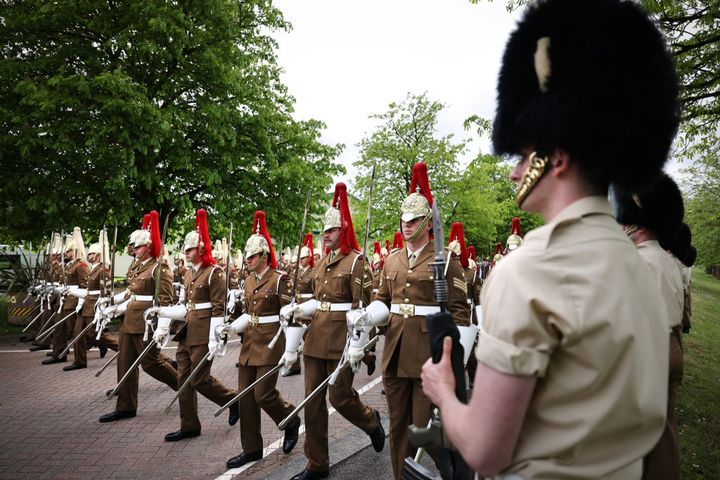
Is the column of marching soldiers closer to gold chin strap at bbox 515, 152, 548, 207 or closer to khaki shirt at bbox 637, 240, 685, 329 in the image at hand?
khaki shirt at bbox 637, 240, 685, 329

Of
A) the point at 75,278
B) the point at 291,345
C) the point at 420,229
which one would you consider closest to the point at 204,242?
the point at 291,345

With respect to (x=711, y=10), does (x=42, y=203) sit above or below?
below

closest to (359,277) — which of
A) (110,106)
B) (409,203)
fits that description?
(409,203)

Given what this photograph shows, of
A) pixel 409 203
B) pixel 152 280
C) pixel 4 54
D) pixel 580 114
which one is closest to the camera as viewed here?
pixel 580 114

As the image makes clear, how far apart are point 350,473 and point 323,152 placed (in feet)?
47.5

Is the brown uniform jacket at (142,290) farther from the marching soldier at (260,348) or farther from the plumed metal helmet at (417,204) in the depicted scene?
the plumed metal helmet at (417,204)

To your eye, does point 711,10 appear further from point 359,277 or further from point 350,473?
point 350,473

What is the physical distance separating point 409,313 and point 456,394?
8.86 feet

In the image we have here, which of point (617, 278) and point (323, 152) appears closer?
point (617, 278)

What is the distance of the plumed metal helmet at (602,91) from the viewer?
A: 1413mm

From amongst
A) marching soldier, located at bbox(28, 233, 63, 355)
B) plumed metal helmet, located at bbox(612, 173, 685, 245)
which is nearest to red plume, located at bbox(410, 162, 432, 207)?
plumed metal helmet, located at bbox(612, 173, 685, 245)

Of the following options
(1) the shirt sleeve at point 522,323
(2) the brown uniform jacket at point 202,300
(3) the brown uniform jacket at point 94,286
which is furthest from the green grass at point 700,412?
(3) the brown uniform jacket at point 94,286

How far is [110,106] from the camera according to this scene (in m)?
12.5

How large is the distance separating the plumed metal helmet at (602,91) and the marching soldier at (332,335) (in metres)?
3.81
